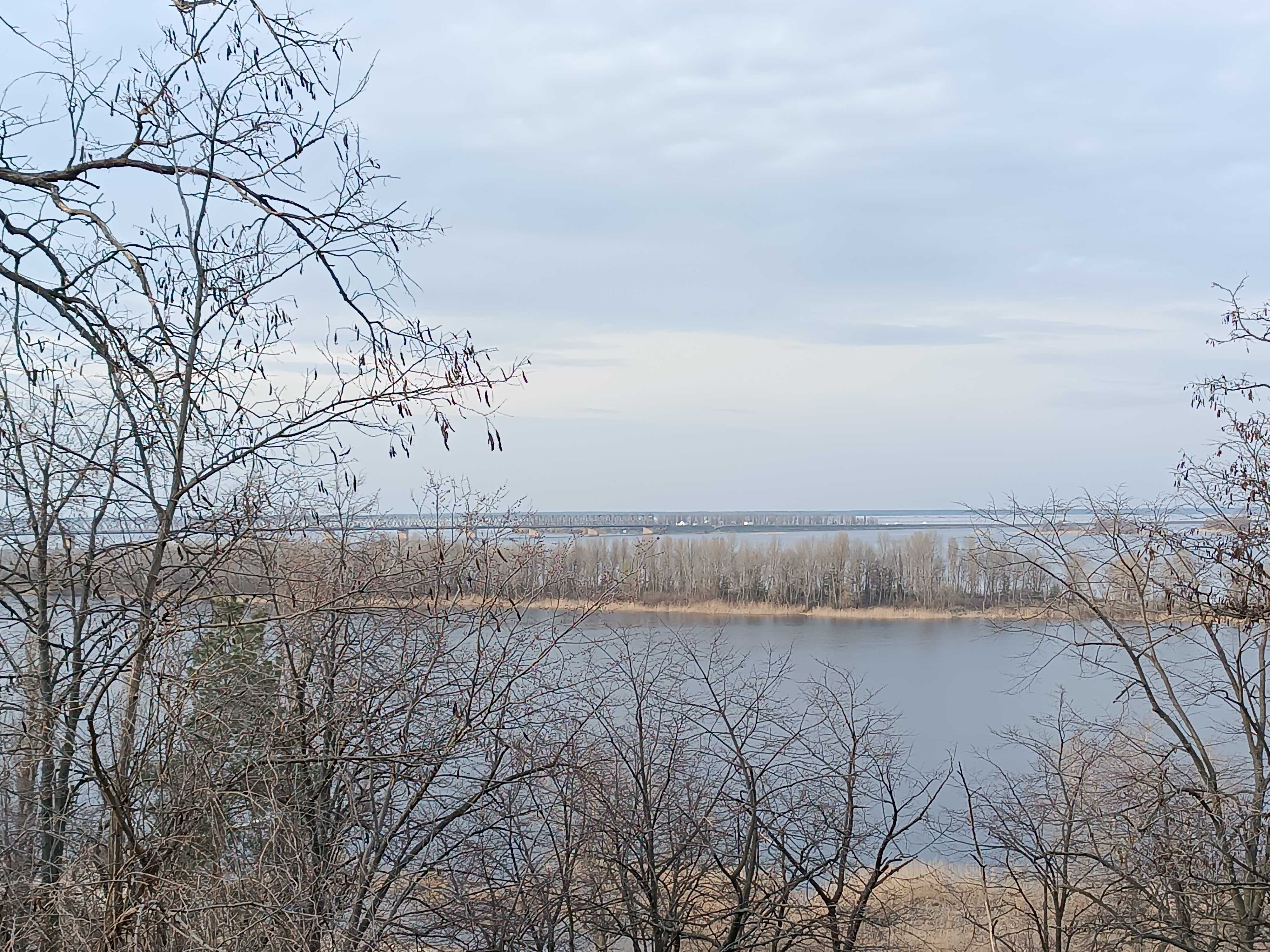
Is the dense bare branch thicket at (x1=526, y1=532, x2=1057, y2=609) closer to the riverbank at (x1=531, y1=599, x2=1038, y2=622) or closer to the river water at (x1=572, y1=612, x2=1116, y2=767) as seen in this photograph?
the riverbank at (x1=531, y1=599, x2=1038, y2=622)

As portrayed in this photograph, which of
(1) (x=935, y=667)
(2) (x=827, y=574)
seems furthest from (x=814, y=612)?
(1) (x=935, y=667)

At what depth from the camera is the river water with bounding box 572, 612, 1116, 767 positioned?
20047 millimetres

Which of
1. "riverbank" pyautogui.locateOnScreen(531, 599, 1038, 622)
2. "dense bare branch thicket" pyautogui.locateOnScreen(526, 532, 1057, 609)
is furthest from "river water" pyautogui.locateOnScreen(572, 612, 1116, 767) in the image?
"dense bare branch thicket" pyautogui.locateOnScreen(526, 532, 1057, 609)

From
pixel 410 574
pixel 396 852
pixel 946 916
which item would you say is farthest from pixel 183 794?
pixel 946 916

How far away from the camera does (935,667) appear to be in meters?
26.0

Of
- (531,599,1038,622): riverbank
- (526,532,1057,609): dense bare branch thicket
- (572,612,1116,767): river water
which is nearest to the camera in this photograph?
(572,612,1116,767): river water

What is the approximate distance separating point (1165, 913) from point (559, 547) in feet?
19.4

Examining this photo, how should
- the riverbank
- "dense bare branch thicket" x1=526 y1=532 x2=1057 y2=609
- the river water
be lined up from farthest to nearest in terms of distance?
1. "dense bare branch thicket" x1=526 y1=532 x2=1057 y2=609
2. the riverbank
3. the river water

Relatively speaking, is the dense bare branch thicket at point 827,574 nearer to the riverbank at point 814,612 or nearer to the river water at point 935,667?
the riverbank at point 814,612

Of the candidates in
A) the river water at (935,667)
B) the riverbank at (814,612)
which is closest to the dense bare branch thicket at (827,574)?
the riverbank at (814,612)

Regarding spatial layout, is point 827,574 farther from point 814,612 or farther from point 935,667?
point 935,667

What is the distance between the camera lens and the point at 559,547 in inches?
373

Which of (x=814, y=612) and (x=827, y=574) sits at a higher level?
(x=827, y=574)

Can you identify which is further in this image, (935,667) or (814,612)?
(814,612)
